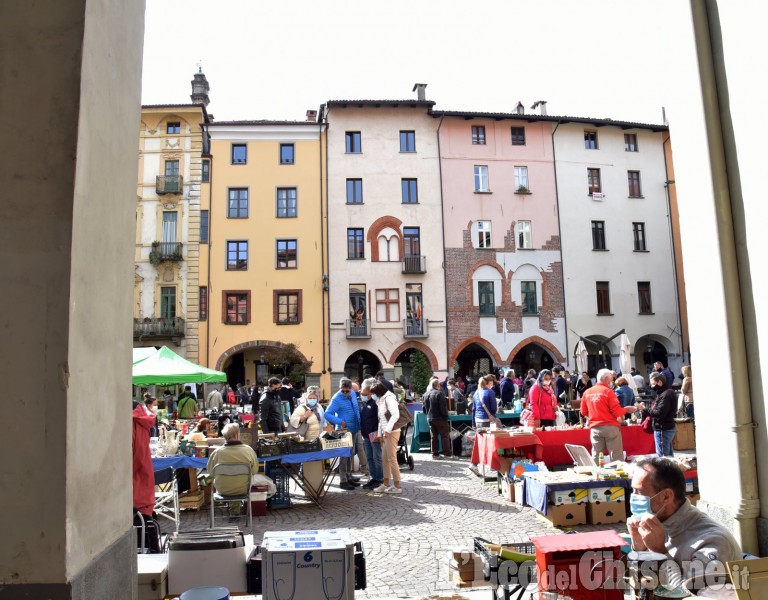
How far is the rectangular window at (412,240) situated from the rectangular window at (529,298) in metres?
5.34

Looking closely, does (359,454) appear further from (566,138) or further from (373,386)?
(566,138)

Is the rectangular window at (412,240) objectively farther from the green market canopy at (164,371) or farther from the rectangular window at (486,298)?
the green market canopy at (164,371)

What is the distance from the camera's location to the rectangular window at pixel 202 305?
29.6 meters

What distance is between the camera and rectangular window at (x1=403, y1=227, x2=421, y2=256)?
3038 centimetres

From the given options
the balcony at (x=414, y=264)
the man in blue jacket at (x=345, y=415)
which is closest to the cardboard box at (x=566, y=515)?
the man in blue jacket at (x=345, y=415)

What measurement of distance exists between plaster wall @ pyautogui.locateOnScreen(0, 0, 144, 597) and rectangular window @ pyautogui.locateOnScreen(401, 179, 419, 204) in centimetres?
2767

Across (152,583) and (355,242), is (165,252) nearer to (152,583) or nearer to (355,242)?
(355,242)

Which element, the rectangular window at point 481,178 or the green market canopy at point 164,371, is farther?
the rectangular window at point 481,178

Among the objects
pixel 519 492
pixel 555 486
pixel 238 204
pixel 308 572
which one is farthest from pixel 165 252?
pixel 308 572

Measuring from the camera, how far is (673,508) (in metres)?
3.61

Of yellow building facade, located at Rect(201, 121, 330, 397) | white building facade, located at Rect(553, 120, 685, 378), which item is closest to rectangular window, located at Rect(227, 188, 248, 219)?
yellow building facade, located at Rect(201, 121, 330, 397)

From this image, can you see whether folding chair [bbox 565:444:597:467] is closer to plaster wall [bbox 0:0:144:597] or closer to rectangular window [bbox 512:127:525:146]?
plaster wall [bbox 0:0:144:597]

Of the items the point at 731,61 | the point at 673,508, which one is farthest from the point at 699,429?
the point at 731,61

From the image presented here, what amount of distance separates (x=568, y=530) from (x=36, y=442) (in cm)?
635
